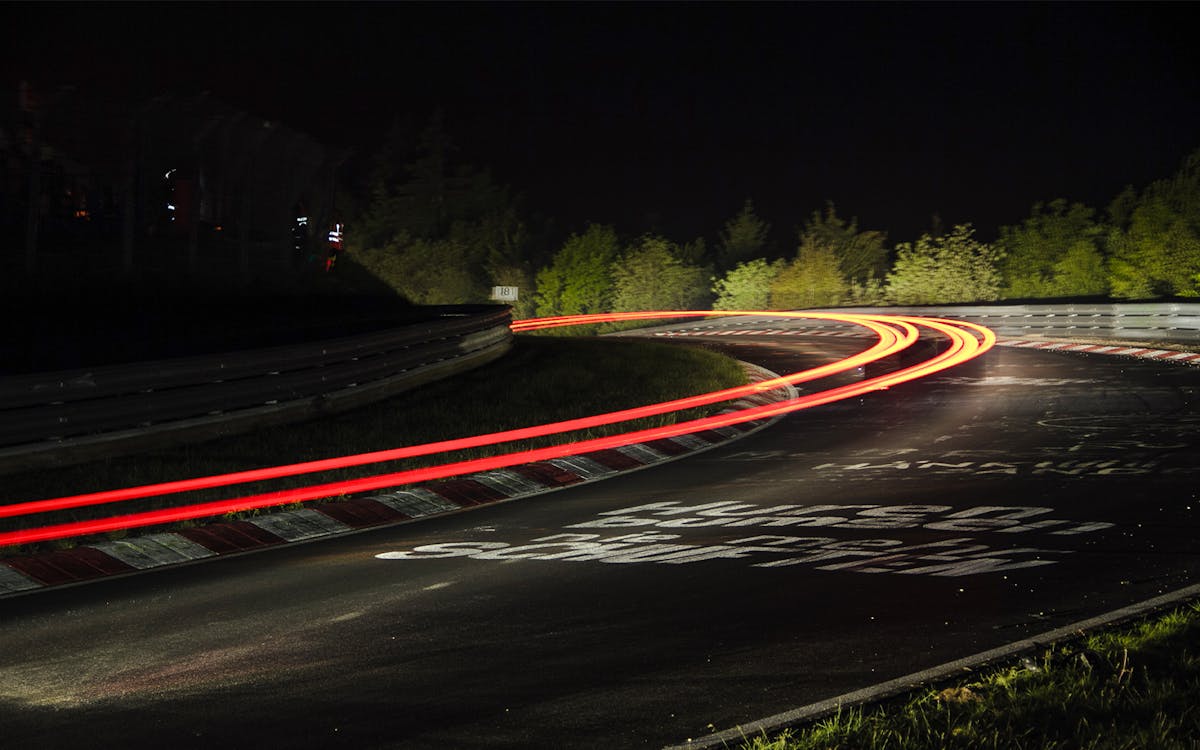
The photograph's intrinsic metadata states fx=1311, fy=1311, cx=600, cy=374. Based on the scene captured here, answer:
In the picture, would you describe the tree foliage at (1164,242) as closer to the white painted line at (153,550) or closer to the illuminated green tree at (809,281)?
the illuminated green tree at (809,281)

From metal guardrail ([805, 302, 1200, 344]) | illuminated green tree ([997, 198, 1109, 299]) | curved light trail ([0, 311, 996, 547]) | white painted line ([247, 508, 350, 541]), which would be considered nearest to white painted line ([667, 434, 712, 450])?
curved light trail ([0, 311, 996, 547])

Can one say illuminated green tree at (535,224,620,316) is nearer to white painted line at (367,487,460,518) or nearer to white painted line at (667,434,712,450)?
white painted line at (667,434,712,450)

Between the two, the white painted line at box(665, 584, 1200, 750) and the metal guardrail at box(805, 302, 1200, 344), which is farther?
the metal guardrail at box(805, 302, 1200, 344)

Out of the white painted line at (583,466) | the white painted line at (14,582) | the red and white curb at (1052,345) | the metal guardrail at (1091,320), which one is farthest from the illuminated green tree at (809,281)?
the white painted line at (14,582)

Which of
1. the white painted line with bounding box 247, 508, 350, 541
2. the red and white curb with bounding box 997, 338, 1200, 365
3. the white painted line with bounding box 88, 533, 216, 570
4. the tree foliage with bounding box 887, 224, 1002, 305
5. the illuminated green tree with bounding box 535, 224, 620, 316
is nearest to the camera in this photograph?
the white painted line with bounding box 88, 533, 216, 570

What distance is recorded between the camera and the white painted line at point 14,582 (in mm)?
9211

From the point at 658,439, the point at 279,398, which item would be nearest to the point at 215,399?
the point at 279,398

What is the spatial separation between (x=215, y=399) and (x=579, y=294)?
112 m

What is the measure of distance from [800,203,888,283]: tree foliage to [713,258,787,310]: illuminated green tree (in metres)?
4.18

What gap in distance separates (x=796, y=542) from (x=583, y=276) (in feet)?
387

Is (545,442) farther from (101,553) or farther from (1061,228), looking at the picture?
(1061,228)

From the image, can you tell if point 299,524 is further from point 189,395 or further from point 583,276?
point 583,276

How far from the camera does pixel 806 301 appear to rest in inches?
3984

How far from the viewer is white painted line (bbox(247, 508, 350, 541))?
36.6ft
